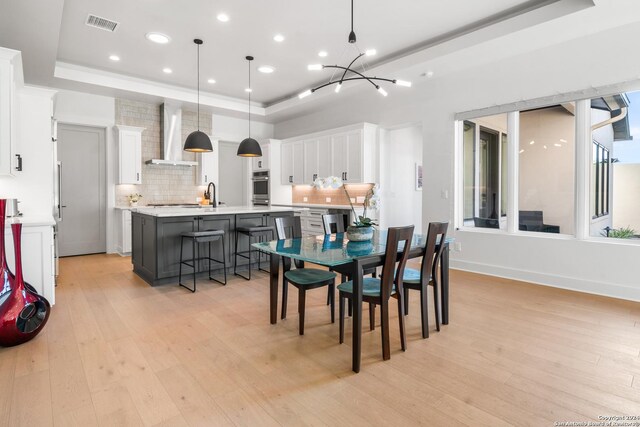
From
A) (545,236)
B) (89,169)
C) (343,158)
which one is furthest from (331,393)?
(89,169)

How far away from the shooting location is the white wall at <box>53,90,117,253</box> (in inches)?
238

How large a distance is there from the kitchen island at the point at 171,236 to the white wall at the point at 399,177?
8.06 ft

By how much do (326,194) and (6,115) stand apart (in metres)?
5.22

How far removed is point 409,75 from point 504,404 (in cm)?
454

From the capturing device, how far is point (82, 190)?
644 cm

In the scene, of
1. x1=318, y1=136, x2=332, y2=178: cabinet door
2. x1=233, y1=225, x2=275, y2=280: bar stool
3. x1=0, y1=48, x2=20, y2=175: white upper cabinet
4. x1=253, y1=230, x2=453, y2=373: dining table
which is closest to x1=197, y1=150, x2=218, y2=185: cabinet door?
x1=318, y1=136, x2=332, y2=178: cabinet door

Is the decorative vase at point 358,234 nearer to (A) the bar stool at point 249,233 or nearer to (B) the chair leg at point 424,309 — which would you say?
(B) the chair leg at point 424,309

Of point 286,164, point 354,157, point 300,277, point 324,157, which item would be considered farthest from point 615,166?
point 286,164

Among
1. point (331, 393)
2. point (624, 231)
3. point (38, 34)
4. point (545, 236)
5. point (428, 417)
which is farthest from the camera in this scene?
point (545, 236)

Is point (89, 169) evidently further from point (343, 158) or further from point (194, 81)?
point (343, 158)

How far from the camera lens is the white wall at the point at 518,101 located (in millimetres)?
3895

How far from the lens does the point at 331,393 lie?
2.07m

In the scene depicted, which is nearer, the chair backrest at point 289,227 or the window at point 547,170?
the chair backrest at point 289,227

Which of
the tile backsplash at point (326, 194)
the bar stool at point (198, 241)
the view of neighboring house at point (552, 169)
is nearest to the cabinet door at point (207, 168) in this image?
the tile backsplash at point (326, 194)
